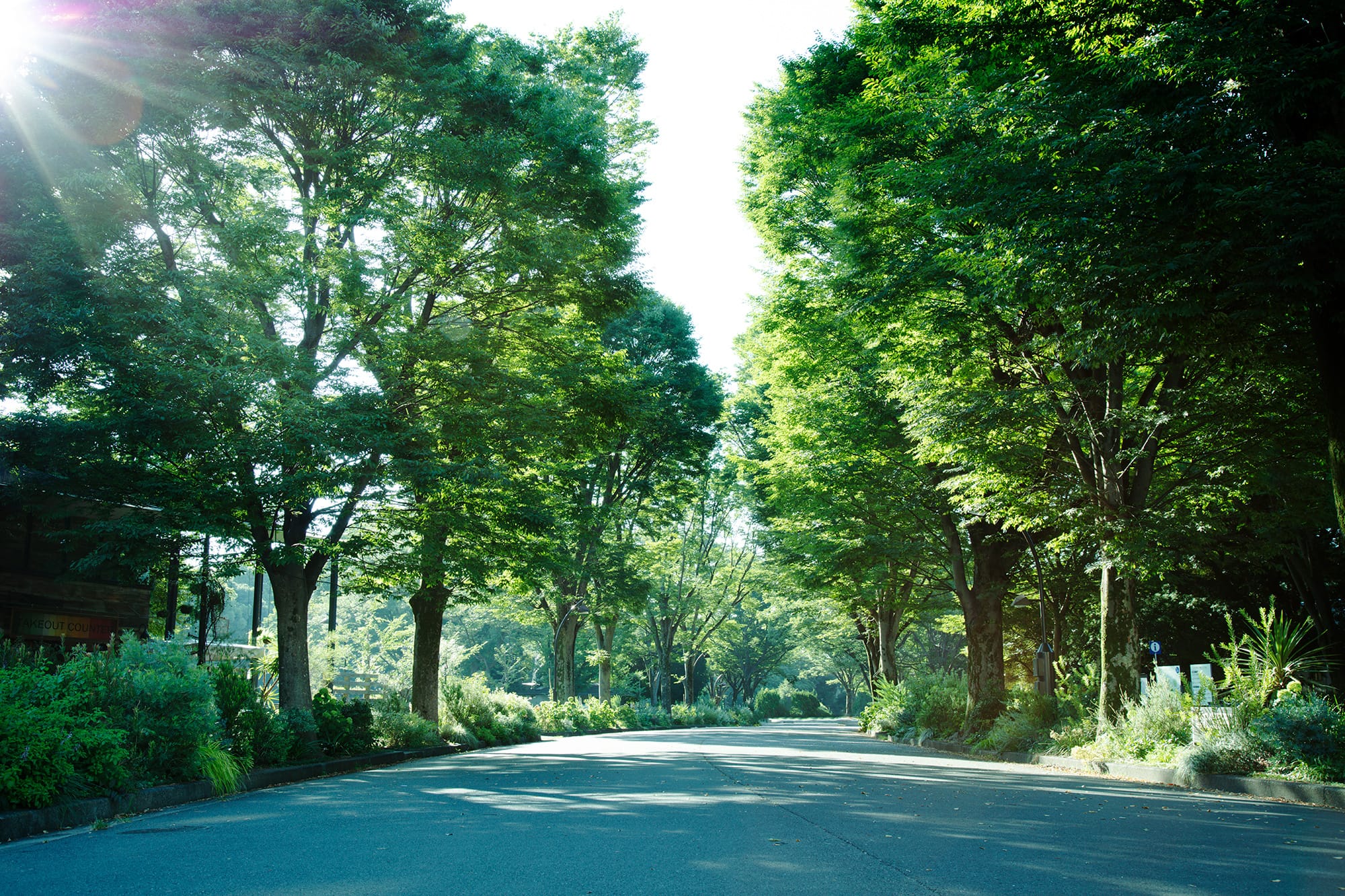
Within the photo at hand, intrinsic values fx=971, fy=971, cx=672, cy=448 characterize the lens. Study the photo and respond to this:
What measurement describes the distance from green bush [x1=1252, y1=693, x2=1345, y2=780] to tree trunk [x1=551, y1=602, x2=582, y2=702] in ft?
83.4

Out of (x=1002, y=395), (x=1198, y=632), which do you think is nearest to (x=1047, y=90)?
(x=1002, y=395)

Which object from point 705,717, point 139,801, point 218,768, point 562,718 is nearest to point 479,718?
point 562,718

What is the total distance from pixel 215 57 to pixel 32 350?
5032mm

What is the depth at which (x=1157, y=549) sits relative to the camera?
45.9 ft

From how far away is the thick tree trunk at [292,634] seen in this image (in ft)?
51.7

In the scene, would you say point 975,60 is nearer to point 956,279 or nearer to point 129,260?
point 956,279

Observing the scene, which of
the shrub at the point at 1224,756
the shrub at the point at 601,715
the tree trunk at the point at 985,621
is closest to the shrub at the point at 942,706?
the tree trunk at the point at 985,621

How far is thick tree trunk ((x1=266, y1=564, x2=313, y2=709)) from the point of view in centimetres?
1576

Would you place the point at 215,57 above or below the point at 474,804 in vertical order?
above

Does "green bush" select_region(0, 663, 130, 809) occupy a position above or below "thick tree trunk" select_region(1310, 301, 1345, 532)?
below

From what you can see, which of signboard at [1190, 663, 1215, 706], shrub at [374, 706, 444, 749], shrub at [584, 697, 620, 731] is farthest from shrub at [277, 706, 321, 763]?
shrub at [584, 697, 620, 731]

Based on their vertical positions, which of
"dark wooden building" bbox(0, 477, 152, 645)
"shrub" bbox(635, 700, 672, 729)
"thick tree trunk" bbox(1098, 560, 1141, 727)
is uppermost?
"dark wooden building" bbox(0, 477, 152, 645)

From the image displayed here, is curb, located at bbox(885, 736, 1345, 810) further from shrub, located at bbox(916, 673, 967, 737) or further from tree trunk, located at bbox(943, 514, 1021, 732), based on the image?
shrub, located at bbox(916, 673, 967, 737)

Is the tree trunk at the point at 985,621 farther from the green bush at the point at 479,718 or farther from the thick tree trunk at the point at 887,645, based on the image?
the thick tree trunk at the point at 887,645
